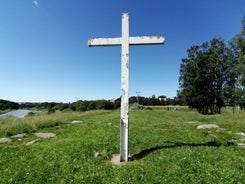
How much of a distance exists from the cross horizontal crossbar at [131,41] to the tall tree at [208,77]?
3470cm

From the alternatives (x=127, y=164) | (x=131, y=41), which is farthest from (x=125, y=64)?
(x=127, y=164)

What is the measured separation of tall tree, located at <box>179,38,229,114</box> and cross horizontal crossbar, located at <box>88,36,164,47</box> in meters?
34.7

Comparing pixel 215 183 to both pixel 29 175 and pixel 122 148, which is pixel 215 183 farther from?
pixel 29 175

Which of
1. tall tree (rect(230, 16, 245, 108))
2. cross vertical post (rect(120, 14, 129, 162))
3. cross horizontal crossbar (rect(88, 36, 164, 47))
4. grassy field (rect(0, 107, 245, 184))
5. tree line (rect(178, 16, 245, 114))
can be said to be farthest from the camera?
tree line (rect(178, 16, 245, 114))

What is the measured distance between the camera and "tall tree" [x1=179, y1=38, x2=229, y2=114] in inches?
1531

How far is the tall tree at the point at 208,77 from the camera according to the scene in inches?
1531

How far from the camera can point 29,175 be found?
17.2 feet

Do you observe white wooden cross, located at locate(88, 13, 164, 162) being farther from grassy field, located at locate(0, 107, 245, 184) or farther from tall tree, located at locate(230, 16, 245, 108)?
tall tree, located at locate(230, 16, 245, 108)

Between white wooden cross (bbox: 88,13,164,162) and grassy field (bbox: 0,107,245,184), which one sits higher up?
white wooden cross (bbox: 88,13,164,162)

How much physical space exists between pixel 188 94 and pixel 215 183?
121 feet

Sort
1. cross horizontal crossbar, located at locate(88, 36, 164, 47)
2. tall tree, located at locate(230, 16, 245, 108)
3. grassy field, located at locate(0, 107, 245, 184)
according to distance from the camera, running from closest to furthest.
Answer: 1. grassy field, located at locate(0, 107, 245, 184)
2. cross horizontal crossbar, located at locate(88, 36, 164, 47)
3. tall tree, located at locate(230, 16, 245, 108)

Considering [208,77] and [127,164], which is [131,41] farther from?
[208,77]

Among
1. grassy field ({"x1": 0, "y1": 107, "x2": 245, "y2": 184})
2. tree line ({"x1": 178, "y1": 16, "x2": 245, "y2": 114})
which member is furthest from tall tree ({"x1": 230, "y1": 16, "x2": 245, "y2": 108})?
grassy field ({"x1": 0, "y1": 107, "x2": 245, "y2": 184})

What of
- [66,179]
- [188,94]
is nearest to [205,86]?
[188,94]
